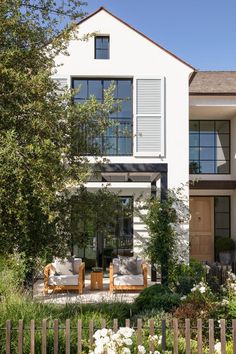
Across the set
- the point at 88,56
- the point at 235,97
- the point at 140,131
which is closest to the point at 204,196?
the point at 235,97

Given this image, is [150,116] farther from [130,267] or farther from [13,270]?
[13,270]

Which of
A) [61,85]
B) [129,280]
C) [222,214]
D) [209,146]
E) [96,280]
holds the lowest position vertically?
[96,280]

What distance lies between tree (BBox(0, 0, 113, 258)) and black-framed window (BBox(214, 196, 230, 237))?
37.6 ft

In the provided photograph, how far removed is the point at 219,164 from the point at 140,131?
4994 millimetres

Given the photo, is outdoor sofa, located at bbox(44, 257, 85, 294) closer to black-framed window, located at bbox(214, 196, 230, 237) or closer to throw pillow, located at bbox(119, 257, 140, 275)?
throw pillow, located at bbox(119, 257, 140, 275)

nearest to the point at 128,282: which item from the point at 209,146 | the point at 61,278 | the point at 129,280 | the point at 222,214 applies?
the point at 129,280

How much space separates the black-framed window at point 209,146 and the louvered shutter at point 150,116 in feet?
13.3

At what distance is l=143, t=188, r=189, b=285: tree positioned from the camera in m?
12.9

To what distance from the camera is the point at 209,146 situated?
57.3ft

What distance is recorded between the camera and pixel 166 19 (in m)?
12.7

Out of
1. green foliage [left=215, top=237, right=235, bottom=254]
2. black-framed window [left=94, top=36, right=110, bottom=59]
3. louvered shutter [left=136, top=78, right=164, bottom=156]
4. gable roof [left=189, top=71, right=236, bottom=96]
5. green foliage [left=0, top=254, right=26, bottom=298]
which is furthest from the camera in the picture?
green foliage [left=215, top=237, right=235, bottom=254]

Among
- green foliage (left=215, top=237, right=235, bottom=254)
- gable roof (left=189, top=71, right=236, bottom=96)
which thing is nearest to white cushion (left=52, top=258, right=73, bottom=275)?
green foliage (left=215, top=237, right=235, bottom=254)

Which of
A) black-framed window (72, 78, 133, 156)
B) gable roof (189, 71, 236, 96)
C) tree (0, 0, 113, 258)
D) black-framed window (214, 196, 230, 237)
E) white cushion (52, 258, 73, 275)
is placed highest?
gable roof (189, 71, 236, 96)

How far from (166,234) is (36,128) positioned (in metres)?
7.94
